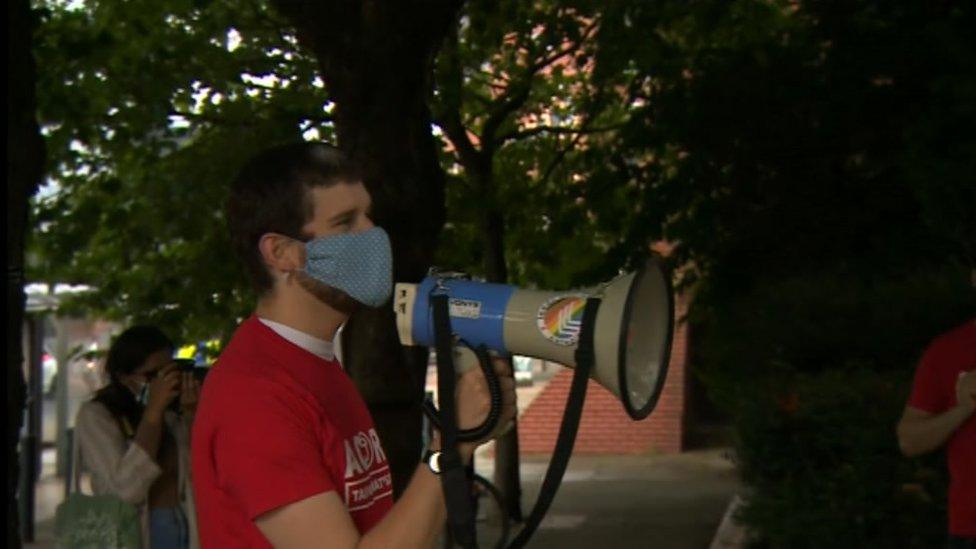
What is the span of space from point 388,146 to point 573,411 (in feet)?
15.3

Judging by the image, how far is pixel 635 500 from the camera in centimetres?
1827

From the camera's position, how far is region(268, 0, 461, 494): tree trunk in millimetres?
7137

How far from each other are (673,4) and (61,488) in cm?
1079

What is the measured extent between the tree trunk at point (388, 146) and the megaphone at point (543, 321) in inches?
172

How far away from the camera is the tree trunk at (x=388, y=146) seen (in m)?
7.14

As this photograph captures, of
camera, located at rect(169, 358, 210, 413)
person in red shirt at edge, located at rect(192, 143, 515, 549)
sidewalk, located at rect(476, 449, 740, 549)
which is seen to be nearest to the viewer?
person in red shirt at edge, located at rect(192, 143, 515, 549)

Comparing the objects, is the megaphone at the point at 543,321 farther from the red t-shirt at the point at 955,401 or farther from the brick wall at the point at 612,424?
the brick wall at the point at 612,424

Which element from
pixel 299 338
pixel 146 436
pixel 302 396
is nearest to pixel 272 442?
pixel 302 396

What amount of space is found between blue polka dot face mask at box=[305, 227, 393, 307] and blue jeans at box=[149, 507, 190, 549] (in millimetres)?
3585

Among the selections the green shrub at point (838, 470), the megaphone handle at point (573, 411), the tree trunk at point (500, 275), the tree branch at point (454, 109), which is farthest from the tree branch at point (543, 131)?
the megaphone handle at point (573, 411)

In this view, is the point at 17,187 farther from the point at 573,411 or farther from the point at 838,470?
the point at 573,411

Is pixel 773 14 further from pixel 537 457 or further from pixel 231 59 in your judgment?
pixel 537 457

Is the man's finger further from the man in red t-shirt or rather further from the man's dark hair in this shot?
the man in red t-shirt

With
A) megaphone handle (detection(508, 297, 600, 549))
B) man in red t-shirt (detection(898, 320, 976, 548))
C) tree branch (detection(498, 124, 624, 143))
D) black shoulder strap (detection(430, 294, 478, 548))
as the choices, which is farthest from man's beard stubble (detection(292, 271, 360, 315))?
tree branch (detection(498, 124, 624, 143))
